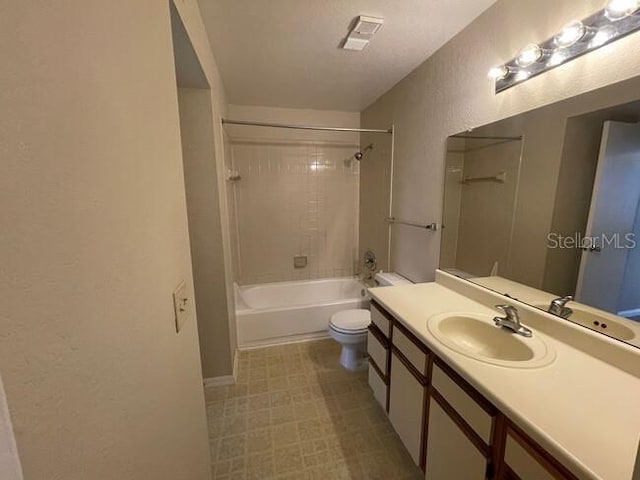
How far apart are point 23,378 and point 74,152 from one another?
0.31 metres

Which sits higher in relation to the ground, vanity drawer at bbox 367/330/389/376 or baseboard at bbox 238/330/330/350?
vanity drawer at bbox 367/330/389/376

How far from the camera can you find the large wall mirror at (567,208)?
3.29 feet

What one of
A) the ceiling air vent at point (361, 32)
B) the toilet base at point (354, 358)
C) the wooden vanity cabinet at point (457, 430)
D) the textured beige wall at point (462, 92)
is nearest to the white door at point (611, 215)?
the textured beige wall at point (462, 92)

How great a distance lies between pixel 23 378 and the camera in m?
0.31

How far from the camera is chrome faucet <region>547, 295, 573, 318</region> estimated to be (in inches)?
45.8

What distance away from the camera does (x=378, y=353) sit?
172 centimetres

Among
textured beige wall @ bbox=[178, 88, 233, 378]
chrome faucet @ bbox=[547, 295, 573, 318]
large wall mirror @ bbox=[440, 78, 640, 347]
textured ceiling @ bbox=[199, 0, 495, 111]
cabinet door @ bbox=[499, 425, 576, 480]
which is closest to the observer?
cabinet door @ bbox=[499, 425, 576, 480]

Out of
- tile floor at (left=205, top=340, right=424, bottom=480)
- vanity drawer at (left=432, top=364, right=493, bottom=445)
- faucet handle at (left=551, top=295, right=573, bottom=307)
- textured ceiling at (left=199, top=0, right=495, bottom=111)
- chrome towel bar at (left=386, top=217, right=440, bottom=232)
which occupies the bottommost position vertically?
tile floor at (left=205, top=340, right=424, bottom=480)

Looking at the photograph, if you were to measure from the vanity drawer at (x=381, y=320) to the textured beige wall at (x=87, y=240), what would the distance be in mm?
1136

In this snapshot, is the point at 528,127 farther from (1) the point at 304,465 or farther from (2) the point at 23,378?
(1) the point at 304,465

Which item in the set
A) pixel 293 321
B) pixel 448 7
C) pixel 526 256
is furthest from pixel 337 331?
pixel 448 7

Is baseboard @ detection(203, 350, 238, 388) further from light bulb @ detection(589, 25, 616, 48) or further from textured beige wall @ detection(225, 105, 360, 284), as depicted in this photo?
light bulb @ detection(589, 25, 616, 48)

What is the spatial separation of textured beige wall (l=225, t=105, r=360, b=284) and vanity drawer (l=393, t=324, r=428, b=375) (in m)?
2.00

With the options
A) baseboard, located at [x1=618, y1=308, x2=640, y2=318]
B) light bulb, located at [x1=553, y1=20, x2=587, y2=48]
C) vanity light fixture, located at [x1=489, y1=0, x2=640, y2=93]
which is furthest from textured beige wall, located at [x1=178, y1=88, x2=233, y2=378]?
baseboard, located at [x1=618, y1=308, x2=640, y2=318]
